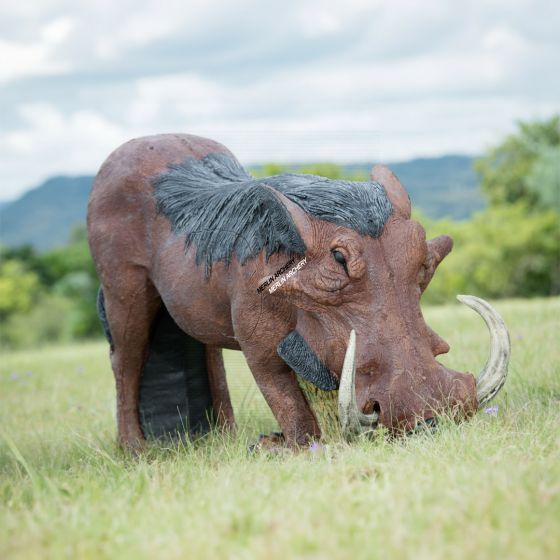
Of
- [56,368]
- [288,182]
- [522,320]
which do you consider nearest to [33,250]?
[56,368]

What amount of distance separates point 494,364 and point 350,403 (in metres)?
0.76

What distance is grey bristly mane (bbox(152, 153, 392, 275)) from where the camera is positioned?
405 cm

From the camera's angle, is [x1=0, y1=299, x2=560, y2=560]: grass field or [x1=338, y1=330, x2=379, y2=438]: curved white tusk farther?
[x1=338, y1=330, x2=379, y2=438]: curved white tusk

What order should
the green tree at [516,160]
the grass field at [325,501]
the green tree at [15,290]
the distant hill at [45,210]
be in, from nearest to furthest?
the grass field at [325,501] < the green tree at [516,160] < the green tree at [15,290] < the distant hill at [45,210]

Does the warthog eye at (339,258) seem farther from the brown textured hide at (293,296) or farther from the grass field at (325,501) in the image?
the grass field at (325,501)

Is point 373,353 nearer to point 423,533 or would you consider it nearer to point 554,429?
point 554,429

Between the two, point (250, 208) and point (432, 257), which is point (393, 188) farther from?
point (250, 208)

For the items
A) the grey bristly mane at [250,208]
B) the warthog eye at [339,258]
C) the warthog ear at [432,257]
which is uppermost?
the grey bristly mane at [250,208]

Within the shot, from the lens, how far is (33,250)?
5822cm

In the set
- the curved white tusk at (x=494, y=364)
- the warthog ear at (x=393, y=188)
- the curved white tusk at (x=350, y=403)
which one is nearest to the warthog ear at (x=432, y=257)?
the warthog ear at (x=393, y=188)

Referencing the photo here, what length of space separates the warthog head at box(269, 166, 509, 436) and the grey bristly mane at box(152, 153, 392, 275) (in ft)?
0.07

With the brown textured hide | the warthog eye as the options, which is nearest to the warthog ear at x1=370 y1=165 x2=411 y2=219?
the brown textured hide

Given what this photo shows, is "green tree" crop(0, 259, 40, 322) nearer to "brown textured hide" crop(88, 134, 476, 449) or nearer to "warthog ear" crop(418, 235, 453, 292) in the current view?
"brown textured hide" crop(88, 134, 476, 449)

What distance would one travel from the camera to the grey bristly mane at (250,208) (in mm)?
4047
